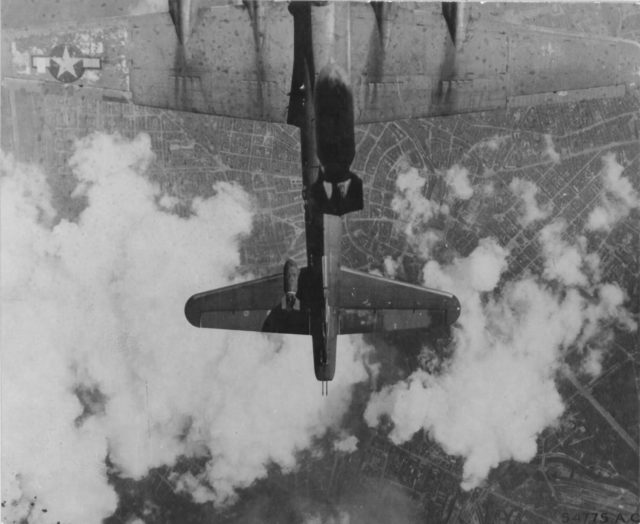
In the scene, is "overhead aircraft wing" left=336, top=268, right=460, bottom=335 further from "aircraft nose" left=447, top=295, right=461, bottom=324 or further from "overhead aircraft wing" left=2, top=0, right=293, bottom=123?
"overhead aircraft wing" left=2, top=0, right=293, bottom=123

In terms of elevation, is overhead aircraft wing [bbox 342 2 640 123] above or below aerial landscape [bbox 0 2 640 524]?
above

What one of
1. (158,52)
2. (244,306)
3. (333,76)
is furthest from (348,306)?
(158,52)

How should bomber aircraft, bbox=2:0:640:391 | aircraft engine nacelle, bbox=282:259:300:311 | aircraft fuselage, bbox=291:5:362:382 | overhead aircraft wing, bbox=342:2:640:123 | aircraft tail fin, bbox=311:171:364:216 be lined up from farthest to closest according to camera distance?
overhead aircraft wing, bbox=342:2:640:123 → bomber aircraft, bbox=2:0:640:391 → aircraft engine nacelle, bbox=282:259:300:311 → aircraft fuselage, bbox=291:5:362:382 → aircraft tail fin, bbox=311:171:364:216

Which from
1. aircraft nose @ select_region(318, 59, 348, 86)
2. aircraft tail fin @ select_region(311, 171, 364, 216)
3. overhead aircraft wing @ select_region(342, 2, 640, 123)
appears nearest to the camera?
aircraft nose @ select_region(318, 59, 348, 86)

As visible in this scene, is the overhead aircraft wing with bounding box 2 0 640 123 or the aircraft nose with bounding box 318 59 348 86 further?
the overhead aircraft wing with bounding box 2 0 640 123

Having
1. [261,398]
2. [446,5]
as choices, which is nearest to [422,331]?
[261,398]

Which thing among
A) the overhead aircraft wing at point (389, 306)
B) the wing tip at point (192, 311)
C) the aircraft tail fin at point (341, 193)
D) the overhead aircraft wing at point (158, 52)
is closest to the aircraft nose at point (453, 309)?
the overhead aircraft wing at point (389, 306)

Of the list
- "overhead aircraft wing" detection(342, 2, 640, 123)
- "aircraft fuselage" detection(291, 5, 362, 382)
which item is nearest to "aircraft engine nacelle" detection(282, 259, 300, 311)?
"aircraft fuselage" detection(291, 5, 362, 382)

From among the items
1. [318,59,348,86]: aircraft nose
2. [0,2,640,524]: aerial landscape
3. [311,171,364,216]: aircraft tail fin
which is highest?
[318,59,348,86]: aircraft nose
